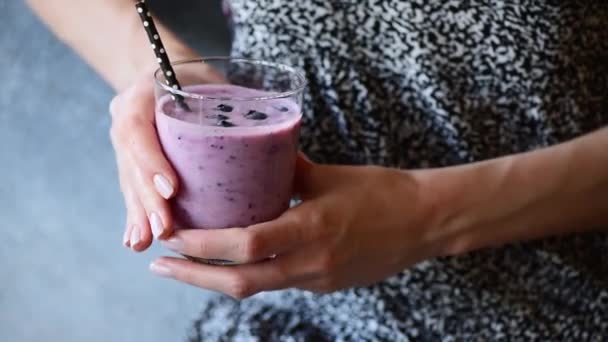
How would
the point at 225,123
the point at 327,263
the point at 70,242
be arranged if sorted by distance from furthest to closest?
the point at 70,242, the point at 327,263, the point at 225,123

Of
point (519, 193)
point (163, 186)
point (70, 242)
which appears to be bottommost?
point (70, 242)

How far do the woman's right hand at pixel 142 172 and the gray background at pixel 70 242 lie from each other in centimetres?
59

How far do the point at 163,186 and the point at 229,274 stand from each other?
0.36ft

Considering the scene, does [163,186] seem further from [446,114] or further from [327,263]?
[446,114]

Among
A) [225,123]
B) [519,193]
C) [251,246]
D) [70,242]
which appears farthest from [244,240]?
[70,242]

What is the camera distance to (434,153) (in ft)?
3.51

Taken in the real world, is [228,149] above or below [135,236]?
above

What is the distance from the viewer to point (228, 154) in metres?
0.74

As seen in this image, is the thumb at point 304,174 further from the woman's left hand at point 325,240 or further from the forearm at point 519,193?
the forearm at point 519,193

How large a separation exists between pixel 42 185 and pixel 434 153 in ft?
2.47

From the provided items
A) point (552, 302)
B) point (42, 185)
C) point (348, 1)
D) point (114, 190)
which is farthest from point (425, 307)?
point (42, 185)

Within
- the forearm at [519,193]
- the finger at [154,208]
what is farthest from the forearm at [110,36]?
the forearm at [519,193]

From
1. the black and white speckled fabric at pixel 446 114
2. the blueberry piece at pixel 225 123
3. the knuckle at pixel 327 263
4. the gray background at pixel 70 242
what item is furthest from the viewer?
the gray background at pixel 70 242

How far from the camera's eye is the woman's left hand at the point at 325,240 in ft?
2.54
